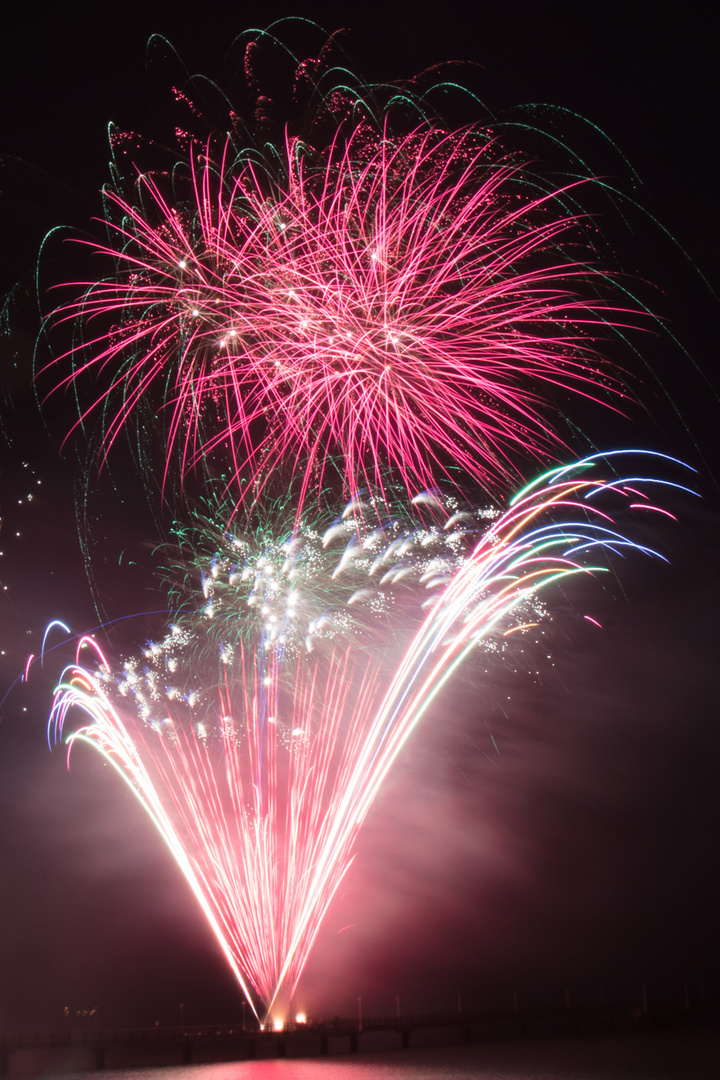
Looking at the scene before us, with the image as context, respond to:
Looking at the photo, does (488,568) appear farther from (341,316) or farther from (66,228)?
(66,228)

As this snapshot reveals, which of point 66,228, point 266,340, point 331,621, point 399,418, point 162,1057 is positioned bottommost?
point 162,1057

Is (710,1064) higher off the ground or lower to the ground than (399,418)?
lower

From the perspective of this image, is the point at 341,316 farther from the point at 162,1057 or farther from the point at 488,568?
the point at 162,1057

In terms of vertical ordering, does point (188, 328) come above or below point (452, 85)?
below

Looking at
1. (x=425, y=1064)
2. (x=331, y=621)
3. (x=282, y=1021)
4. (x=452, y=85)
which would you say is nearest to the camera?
(x=452, y=85)

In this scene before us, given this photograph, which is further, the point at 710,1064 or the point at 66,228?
the point at 710,1064

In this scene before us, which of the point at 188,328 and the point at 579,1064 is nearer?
the point at 188,328

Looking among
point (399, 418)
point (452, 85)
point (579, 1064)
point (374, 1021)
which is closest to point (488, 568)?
point (399, 418)

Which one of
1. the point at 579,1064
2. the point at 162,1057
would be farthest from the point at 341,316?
the point at 162,1057

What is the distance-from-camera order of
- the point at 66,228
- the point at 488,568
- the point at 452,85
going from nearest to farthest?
1. the point at 452,85
2. the point at 66,228
3. the point at 488,568
